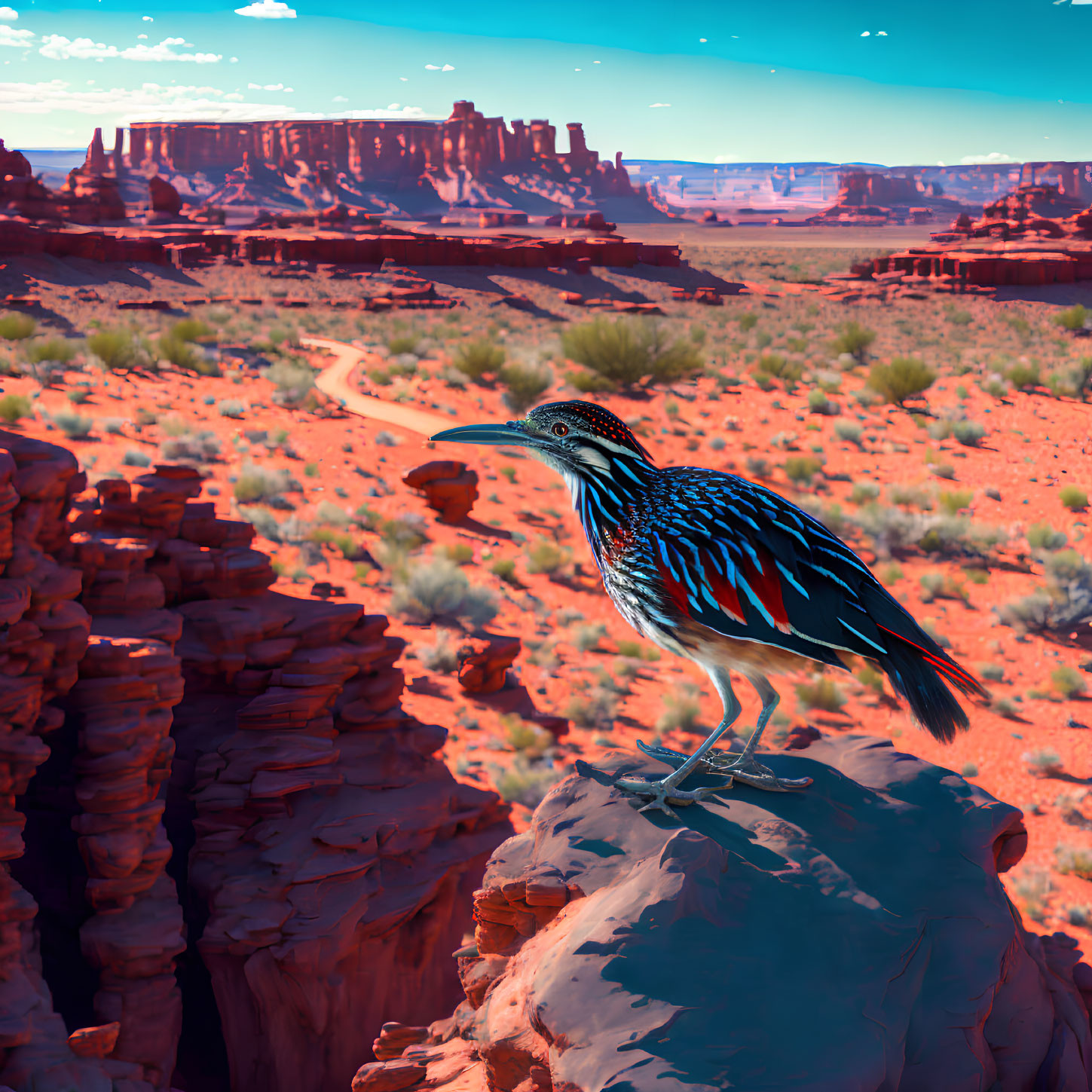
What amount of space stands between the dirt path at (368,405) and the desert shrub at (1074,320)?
3371 cm

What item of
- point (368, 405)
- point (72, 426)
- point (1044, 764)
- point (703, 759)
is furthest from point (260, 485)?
point (703, 759)

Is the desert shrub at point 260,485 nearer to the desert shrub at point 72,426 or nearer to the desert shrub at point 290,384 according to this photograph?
the desert shrub at point 72,426

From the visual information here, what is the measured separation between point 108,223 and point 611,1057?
8901 cm

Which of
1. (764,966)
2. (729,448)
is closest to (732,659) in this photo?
(764,966)

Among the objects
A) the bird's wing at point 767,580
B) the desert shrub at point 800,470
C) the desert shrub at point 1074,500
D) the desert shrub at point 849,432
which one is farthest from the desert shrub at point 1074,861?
the desert shrub at point 849,432

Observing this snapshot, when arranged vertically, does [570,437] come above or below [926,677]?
A: above

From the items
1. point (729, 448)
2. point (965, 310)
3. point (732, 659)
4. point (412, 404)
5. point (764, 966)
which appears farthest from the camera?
point (965, 310)

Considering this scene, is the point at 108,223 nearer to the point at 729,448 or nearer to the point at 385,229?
the point at 385,229

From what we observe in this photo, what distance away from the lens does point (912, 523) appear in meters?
15.9

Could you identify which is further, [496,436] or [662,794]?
[662,794]

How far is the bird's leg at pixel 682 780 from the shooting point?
3.46 m

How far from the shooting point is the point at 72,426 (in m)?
16.5

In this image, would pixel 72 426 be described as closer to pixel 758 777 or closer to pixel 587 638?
pixel 587 638

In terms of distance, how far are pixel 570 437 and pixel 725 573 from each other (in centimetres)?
76
